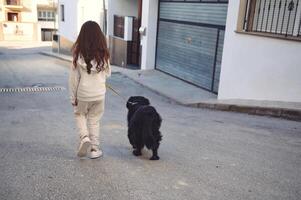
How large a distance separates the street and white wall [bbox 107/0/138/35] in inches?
514

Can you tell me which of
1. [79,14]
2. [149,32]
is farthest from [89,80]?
[79,14]

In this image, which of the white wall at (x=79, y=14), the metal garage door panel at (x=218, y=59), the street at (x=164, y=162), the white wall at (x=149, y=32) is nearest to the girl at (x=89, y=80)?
the street at (x=164, y=162)

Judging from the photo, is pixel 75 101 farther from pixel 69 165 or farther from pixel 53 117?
pixel 53 117

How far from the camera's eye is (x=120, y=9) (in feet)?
64.4

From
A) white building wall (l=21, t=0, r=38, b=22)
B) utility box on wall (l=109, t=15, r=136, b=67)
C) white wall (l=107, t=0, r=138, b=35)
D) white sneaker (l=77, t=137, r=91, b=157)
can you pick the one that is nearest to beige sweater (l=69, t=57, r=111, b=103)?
white sneaker (l=77, t=137, r=91, b=157)

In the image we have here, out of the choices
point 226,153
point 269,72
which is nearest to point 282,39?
point 269,72

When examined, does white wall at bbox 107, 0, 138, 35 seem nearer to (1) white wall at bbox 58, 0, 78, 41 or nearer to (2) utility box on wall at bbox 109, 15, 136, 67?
(2) utility box on wall at bbox 109, 15, 136, 67

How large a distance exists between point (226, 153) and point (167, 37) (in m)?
9.77

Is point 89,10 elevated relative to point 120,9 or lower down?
lower down

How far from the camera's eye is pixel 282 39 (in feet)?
24.1

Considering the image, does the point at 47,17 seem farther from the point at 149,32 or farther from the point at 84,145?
the point at 84,145

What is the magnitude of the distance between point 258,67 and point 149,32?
7.35 meters

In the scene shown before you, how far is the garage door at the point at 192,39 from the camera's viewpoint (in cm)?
1055

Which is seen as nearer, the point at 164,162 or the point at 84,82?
the point at 84,82
